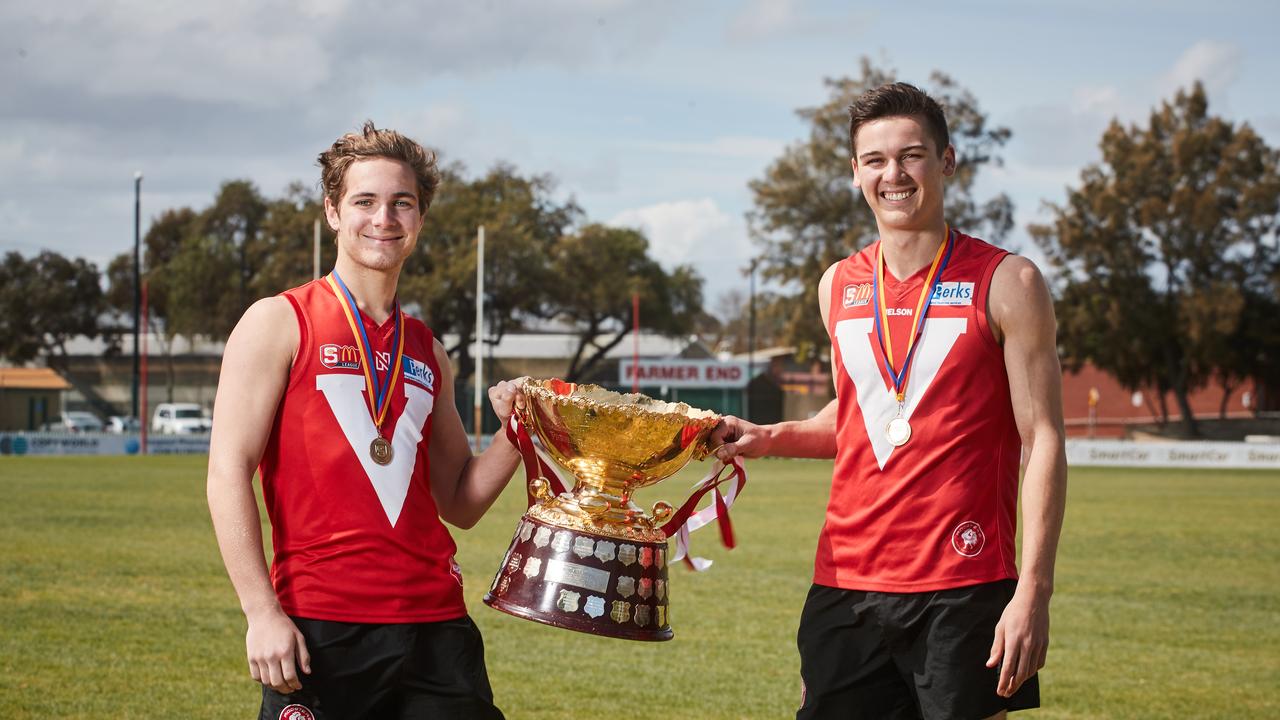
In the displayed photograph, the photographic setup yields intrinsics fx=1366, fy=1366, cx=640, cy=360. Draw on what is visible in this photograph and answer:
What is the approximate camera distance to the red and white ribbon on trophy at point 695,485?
381 centimetres

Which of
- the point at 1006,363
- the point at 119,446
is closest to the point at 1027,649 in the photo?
the point at 1006,363

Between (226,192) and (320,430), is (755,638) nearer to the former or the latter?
(320,430)

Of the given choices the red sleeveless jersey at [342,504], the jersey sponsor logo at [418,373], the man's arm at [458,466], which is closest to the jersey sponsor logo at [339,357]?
the red sleeveless jersey at [342,504]

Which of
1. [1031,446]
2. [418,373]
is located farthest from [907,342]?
[418,373]

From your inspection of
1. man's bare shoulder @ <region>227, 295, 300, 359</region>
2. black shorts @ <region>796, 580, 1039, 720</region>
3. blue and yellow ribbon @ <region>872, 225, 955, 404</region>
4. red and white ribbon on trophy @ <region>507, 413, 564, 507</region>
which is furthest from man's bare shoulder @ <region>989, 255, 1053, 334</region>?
man's bare shoulder @ <region>227, 295, 300, 359</region>

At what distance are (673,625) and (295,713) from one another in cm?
692

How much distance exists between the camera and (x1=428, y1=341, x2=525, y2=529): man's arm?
3.80 metres

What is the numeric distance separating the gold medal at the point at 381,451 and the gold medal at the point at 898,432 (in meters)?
1.28

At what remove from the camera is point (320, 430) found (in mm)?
3369

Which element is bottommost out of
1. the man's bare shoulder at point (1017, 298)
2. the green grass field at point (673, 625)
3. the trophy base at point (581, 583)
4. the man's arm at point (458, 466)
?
the green grass field at point (673, 625)

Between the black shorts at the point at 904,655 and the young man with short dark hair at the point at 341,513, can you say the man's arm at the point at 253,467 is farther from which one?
the black shorts at the point at 904,655

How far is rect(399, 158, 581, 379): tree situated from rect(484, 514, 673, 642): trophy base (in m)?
49.5

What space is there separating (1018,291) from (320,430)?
1.78m

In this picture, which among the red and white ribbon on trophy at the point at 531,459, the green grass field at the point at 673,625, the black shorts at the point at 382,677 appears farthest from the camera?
the green grass field at the point at 673,625
